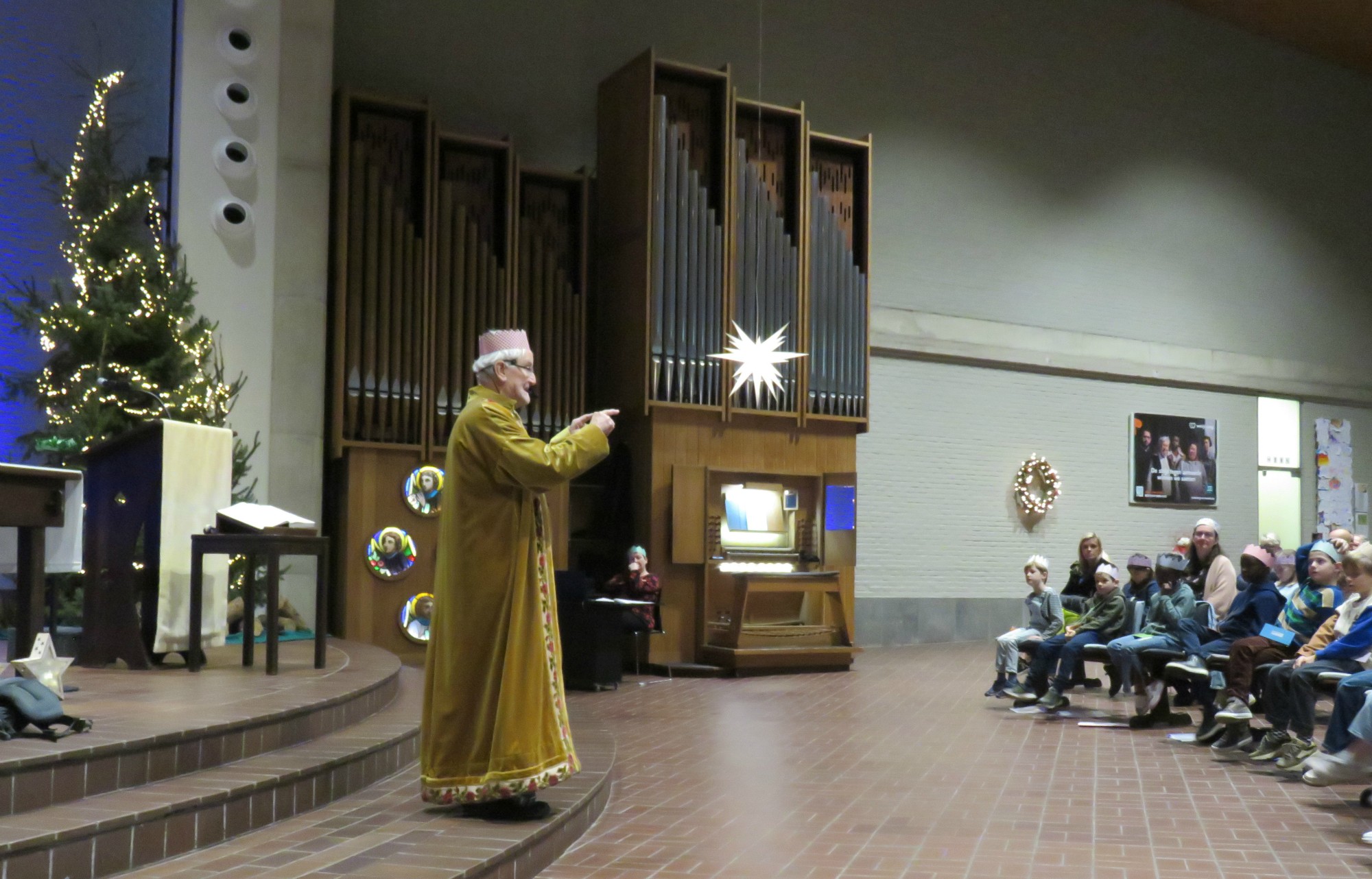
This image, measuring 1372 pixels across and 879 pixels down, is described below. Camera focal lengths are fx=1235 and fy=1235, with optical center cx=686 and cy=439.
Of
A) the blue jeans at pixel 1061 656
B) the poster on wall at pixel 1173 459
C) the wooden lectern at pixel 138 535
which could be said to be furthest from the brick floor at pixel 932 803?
the poster on wall at pixel 1173 459

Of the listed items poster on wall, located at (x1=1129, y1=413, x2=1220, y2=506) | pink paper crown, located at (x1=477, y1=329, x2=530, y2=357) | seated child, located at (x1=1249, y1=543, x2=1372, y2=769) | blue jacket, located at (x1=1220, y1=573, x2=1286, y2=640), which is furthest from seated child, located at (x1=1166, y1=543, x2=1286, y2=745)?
poster on wall, located at (x1=1129, y1=413, x2=1220, y2=506)

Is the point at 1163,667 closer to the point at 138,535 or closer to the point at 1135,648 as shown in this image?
the point at 1135,648

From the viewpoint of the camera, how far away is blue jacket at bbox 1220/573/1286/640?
744 cm

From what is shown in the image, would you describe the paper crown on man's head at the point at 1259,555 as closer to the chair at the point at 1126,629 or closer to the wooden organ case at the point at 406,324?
the chair at the point at 1126,629

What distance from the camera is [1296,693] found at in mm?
6414

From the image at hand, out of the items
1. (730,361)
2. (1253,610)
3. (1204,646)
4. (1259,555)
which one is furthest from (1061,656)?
(730,361)

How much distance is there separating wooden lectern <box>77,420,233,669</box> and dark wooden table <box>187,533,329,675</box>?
160mm

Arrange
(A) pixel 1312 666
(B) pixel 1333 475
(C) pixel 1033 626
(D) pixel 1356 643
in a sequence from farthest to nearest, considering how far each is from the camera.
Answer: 1. (B) pixel 1333 475
2. (C) pixel 1033 626
3. (A) pixel 1312 666
4. (D) pixel 1356 643

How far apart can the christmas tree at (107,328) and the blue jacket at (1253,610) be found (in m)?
6.43

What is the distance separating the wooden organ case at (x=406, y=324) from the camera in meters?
9.91

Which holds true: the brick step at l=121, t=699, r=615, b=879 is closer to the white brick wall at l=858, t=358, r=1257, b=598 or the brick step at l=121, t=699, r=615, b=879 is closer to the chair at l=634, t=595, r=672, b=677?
the chair at l=634, t=595, r=672, b=677

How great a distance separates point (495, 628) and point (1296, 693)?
4477 mm

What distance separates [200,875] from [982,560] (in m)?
12.1

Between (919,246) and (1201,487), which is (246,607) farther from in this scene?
(1201,487)
